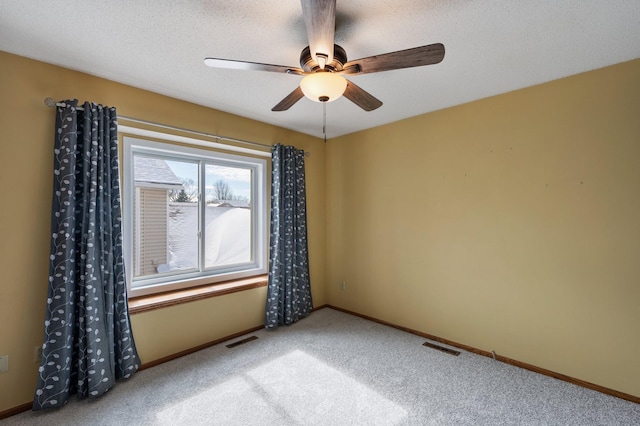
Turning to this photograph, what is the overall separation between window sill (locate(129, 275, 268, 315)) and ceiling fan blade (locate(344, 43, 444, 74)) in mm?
2365

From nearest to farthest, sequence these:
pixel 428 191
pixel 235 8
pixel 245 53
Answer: pixel 235 8
pixel 245 53
pixel 428 191

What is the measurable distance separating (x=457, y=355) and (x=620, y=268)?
4.55ft

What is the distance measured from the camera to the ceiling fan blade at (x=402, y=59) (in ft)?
4.53

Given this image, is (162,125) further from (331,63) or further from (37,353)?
(37,353)

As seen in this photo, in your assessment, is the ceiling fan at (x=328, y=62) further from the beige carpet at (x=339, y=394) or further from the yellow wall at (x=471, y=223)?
the beige carpet at (x=339, y=394)

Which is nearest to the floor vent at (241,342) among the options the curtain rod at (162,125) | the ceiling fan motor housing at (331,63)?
the curtain rod at (162,125)

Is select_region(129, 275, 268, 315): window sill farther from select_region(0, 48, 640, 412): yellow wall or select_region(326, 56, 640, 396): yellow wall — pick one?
select_region(326, 56, 640, 396): yellow wall

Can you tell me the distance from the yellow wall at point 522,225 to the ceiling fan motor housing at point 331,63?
169 cm

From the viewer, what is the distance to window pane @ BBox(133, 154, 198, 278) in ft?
8.79

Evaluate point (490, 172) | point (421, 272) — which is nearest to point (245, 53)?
point (490, 172)

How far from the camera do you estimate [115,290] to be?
2211 mm

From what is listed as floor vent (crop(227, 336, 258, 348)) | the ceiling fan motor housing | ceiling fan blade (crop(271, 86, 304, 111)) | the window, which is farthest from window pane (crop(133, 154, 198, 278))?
the ceiling fan motor housing

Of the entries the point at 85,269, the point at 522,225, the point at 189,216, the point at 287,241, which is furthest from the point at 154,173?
the point at 522,225

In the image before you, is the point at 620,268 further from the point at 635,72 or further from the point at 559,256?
the point at 635,72
